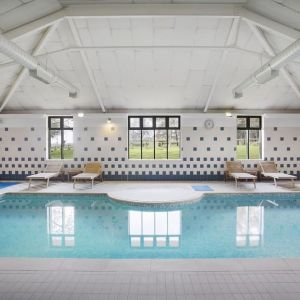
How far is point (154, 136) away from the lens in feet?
35.6

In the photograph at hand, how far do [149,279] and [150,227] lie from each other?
2.43m

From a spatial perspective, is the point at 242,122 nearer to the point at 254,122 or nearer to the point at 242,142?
the point at 254,122

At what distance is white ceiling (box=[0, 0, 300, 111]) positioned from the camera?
6098 millimetres

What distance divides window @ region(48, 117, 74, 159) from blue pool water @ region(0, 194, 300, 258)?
3.35 meters

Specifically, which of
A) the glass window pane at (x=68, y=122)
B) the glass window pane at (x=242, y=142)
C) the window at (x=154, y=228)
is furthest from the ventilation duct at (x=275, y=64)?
the glass window pane at (x=68, y=122)

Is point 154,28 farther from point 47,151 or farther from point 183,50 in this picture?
point 47,151

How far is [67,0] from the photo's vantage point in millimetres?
5070

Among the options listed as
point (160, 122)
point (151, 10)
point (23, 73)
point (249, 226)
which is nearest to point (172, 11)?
point (151, 10)

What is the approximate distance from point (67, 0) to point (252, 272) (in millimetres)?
5449

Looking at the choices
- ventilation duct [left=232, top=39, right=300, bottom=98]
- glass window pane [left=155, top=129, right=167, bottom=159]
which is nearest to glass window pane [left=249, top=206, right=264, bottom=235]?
ventilation duct [left=232, top=39, right=300, bottom=98]

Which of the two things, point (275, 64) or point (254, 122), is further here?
point (254, 122)

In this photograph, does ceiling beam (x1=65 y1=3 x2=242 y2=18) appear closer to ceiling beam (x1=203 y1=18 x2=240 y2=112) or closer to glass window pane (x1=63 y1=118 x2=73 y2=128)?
ceiling beam (x1=203 y1=18 x2=240 y2=112)

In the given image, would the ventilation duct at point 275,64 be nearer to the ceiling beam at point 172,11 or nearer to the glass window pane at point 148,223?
the ceiling beam at point 172,11

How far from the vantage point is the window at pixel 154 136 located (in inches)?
A: 425
